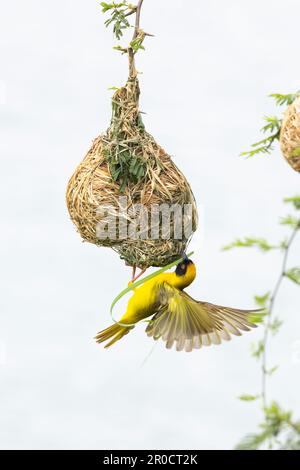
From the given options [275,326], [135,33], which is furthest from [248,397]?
[135,33]

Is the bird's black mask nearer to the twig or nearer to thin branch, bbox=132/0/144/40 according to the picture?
the twig

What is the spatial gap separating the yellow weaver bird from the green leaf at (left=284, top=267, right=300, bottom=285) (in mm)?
1257

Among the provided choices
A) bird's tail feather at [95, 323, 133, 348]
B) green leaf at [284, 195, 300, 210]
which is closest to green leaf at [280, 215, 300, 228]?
green leaf at [284, 195, 300, 210]

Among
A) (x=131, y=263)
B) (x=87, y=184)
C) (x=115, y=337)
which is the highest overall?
(x=87, y=184)

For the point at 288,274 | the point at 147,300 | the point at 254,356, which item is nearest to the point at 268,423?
the point at 254,356

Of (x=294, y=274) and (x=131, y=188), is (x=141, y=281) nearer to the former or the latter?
(x=131, y=188)

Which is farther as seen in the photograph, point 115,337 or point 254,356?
point 115,337

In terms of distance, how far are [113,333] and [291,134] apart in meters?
A: 1.30

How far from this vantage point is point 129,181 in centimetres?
389

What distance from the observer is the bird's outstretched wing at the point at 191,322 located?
3736 mm

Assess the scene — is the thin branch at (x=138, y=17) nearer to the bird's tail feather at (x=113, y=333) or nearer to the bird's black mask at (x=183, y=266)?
the bird's black mask at (x=183, y=266)
